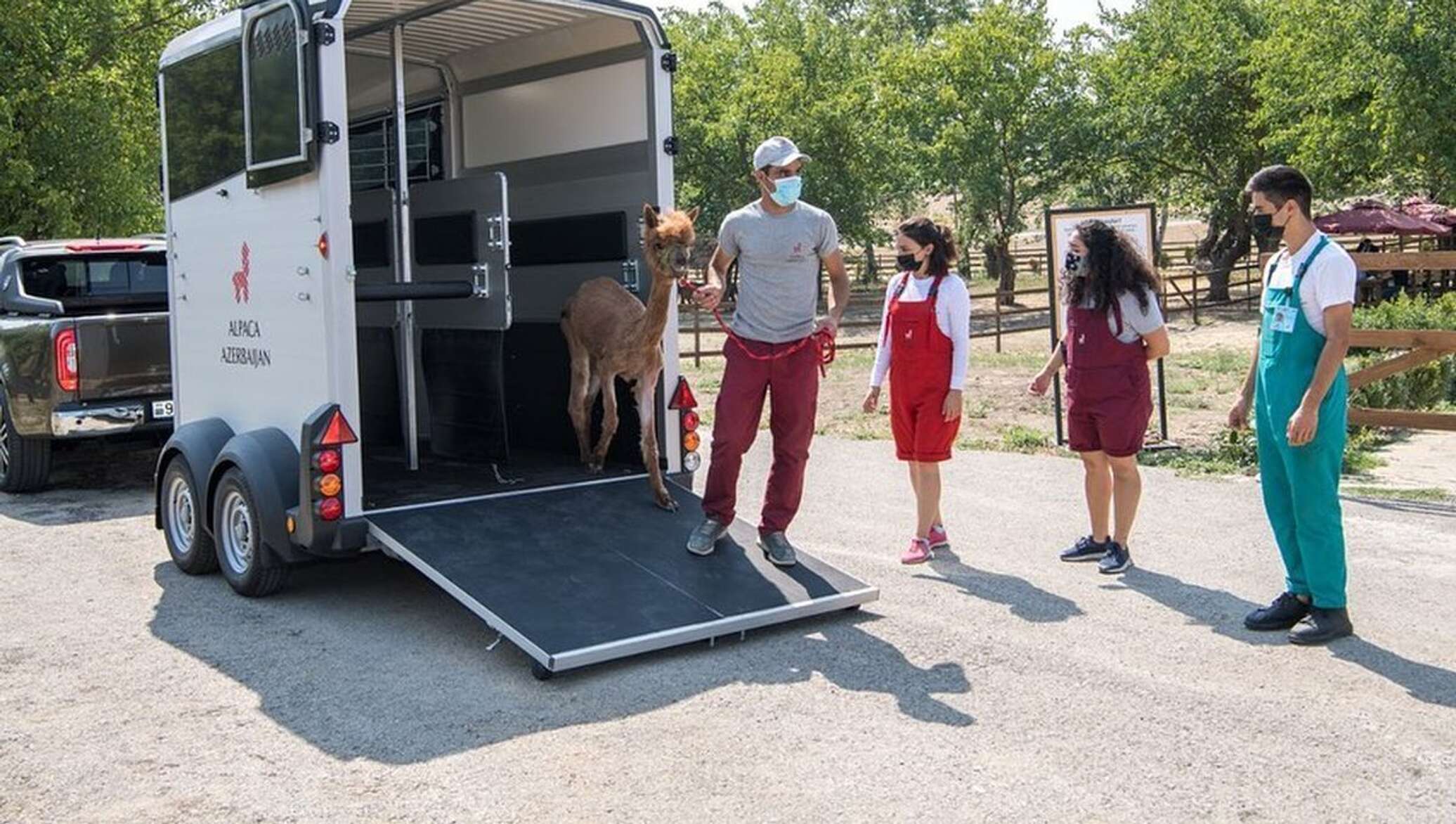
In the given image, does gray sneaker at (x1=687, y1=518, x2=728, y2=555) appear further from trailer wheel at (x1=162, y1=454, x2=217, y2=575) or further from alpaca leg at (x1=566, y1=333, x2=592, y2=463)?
trailer wheel at (x1=162, y1=454, x2=217, y2=575)

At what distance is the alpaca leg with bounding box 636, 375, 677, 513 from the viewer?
718cm

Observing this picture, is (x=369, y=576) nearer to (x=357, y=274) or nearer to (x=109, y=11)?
(x=357, y=274)

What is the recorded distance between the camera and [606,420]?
7.70 m

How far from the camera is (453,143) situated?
902 centimetres

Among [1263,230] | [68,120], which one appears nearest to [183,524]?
[68,120]

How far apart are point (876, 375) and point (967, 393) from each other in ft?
29.8

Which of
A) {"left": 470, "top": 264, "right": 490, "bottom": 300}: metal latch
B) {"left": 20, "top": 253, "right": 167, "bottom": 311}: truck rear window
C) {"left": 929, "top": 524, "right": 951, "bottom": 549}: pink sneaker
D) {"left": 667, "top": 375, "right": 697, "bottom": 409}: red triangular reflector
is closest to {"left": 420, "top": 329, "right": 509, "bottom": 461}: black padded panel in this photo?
{"left": 470, "top": 264, "right": 490, "bottom": 300}: metal latch

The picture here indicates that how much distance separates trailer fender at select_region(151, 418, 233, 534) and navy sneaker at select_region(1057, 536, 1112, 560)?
4589 mm

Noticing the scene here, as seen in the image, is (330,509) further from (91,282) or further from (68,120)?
(68,120)

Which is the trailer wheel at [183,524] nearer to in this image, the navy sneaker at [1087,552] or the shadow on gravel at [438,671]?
the shadow on gravel at [438,671]

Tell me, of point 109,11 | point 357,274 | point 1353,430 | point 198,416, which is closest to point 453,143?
point 357,274

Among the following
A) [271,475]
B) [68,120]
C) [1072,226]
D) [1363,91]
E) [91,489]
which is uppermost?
[1363,91]

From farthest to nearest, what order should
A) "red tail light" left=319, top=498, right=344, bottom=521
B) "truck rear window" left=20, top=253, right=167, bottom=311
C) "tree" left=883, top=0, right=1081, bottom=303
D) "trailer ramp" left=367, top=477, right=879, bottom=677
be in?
"tree" left=883, top=0, right=1081, bottom=303, "truck rear window" left=20, top=253, right=167, bottom=311, "red tail light" left=319, top=498, right=344, bottom=521, "trailer ramp" left=367, top=477, right=879, bottom=677

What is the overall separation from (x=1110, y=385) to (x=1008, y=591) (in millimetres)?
1191
